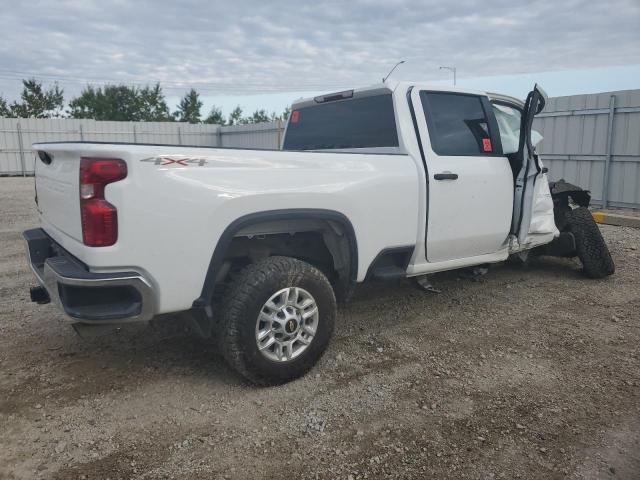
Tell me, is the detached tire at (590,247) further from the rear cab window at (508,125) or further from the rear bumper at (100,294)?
the rear bumper at (100,294)

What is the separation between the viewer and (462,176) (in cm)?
422

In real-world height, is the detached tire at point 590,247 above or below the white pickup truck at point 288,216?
below

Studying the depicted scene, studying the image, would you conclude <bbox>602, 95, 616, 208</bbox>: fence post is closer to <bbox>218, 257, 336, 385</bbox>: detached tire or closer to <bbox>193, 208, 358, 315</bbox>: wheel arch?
<bbox>193, 208, 358, 315</bbox>: wheel arch

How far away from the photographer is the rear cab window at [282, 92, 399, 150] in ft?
13.6

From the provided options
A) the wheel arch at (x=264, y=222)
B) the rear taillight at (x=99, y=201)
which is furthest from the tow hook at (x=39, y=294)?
the wheel arch at (x=264, y=222)

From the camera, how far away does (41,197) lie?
3650 mm

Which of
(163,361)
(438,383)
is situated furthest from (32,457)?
(438,383)

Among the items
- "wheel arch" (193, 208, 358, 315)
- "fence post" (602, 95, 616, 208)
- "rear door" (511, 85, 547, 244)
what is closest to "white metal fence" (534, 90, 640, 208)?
"fence post" (602, 95, 616, 208)

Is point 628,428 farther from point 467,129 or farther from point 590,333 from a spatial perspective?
point 467,129

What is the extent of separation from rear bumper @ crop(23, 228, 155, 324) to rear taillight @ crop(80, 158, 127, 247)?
0.19m

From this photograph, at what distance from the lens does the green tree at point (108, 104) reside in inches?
1828

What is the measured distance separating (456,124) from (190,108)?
163 ft

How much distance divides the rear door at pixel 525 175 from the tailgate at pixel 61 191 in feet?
12.0

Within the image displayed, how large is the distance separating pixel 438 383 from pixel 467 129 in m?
2.22
